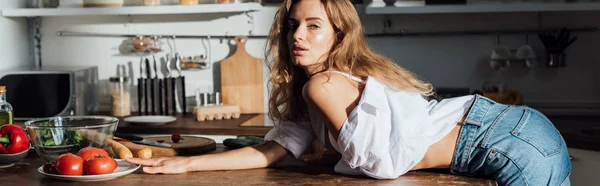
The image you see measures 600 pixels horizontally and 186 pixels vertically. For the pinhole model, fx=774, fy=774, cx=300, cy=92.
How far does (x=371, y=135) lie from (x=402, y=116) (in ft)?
0.41

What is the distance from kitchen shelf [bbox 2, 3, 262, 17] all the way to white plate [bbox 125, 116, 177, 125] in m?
0.52

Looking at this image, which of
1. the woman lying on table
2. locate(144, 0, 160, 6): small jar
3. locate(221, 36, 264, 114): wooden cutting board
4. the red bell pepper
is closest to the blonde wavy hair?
the woman lying on table

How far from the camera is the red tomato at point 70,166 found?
6.10ft

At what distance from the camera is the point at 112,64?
419 cm

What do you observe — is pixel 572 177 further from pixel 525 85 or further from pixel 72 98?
pixel 72 98

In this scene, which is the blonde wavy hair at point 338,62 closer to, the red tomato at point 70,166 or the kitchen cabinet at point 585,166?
the red tomato at point 70,166

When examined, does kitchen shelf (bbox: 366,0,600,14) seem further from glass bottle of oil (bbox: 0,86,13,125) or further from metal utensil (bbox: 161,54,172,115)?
glass bottle of oil (bbox: 0,86,13,125)

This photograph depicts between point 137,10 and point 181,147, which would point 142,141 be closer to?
point 181,147

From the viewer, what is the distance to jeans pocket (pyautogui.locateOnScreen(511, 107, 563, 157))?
6.39 ft

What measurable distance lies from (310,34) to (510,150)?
573 mm

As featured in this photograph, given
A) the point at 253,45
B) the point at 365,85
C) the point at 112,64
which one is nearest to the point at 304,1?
the point at 365,85

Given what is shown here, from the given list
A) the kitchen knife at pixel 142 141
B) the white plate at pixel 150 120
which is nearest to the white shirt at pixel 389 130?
the kitchen knife at pixel 142 141

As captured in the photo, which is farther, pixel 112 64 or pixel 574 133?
pixel 112 64

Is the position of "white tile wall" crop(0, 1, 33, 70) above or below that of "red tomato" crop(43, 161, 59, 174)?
above
